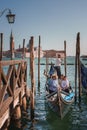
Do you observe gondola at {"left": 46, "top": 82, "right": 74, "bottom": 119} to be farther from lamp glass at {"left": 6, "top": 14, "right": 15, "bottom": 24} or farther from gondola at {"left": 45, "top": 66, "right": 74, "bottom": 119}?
lamp glass at {"left": 6, "top": 14, "right": 15, "bottom": 24}

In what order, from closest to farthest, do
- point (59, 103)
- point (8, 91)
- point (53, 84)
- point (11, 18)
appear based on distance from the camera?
1. point (8, 91)
2. point (11, 18)
3. point (59, 103)
4. point (53, 84)

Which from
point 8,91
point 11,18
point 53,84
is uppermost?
point 11,18

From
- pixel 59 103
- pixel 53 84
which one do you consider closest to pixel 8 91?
pixel 59 103

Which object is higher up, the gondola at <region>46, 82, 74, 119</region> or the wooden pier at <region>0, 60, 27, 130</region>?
the wooden pier at <region>0, 60, 27, 130</region>

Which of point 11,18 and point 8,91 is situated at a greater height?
point 11,18

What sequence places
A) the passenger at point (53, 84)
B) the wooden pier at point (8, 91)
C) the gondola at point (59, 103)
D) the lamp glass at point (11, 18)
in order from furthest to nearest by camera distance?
1. the passenger at point (53, 84)
2. the gondola at point (59, 103)
3. the lamp glass at point (11, 18)
4. the wooden pier at point (8, 91)

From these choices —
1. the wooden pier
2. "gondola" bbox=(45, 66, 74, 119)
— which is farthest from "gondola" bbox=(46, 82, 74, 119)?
the wooden pier

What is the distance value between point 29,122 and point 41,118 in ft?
3.20

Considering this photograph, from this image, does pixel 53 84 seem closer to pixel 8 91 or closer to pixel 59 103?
pixel 59 103

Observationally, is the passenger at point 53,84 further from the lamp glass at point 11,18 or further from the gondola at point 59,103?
the lamp glass at point 11,18

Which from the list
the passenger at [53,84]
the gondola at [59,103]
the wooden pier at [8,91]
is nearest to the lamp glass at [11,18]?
the wooden pier at [8,91]

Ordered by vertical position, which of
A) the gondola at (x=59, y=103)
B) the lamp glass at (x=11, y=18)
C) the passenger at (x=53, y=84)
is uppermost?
the lamp glass at (x=11, y=18)

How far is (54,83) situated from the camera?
13.3 meters

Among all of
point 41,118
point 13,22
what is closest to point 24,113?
point 41,118
